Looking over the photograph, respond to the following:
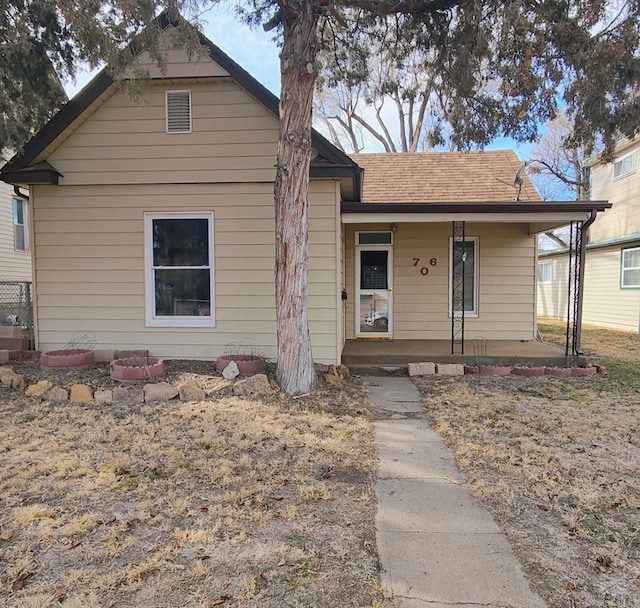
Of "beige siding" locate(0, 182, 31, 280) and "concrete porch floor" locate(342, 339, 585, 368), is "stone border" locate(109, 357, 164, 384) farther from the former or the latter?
"beige siding" locate(0, 182, 31, 280)

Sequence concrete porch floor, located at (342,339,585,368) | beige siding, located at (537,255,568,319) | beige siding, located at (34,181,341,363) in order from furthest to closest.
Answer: beige siding, located at (537,255,568,319) < concrete porch floor, located at (342,339,585,368) < beige siding, located at (34,181,341,363)

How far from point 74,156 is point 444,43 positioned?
5.64m

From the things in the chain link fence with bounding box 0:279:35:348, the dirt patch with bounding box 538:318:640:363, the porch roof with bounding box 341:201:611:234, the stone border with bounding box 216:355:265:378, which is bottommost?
the dirt patch with bounding box 538:318:640:363

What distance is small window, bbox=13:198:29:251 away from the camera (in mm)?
14695

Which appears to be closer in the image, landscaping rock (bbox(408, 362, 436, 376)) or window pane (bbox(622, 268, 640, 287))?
landscaping rock (bbox(408, 362, 436, 376))

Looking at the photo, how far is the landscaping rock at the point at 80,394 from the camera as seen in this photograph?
515 cm

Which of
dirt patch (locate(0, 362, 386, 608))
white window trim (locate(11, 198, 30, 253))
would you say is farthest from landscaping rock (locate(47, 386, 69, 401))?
white window trim (locate(11, 198, 30, 253))

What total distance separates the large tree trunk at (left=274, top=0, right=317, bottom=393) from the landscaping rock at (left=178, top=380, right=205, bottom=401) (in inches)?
50.2

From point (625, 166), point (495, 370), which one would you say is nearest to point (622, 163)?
point (625, 166)

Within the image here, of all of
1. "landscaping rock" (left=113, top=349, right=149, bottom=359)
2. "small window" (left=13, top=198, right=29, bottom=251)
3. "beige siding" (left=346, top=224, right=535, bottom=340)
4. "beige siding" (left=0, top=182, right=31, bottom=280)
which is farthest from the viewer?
"small window" (left=13, top=198, right=29, bottom=251)

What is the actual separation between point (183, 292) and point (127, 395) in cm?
208

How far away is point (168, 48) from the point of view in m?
6.09

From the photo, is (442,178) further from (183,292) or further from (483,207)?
Answer: (183,292)

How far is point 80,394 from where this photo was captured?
5172mm
